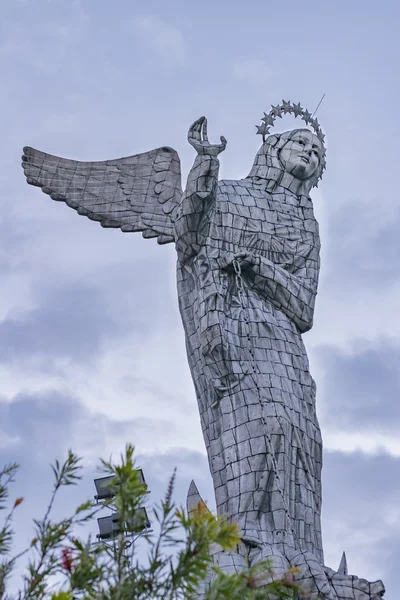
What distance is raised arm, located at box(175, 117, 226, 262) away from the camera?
11438 mm

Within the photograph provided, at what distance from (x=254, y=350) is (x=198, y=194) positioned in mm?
1623

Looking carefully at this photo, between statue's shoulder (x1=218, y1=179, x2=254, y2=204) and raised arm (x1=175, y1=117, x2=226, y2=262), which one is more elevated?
statue's shoulder (x1=218, y1=179, x2=254, y2=204)

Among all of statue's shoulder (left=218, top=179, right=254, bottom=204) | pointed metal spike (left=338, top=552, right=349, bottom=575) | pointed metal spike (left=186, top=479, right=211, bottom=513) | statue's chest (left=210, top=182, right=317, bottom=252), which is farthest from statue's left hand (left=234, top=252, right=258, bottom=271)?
pointed metal spike (left=338, top=552, right=349, bottom=575)

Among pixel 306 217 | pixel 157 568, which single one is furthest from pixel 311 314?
pixel 157 568

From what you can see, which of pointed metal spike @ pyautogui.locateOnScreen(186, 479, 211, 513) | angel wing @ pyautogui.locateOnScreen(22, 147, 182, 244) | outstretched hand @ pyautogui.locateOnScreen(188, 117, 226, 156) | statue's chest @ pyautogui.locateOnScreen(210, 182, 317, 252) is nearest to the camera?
pointed metal spike @ pyautogui.locateOnScreen(186, 479, 211, 513)

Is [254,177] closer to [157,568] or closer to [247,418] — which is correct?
[247,418]

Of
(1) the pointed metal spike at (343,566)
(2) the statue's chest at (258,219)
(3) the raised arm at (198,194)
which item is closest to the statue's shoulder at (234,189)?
(2) the statue's chest at (258,219)

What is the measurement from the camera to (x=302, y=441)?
11.2 m

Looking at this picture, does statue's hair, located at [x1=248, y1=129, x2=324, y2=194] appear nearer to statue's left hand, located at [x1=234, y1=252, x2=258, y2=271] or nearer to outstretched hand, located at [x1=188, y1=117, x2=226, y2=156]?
statue's left hand, located at [x1=234, y1=252, x2=258, y2=271]

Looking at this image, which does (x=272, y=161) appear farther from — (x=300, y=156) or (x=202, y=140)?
(x=202, y=140)

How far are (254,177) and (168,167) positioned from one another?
40.7 inches

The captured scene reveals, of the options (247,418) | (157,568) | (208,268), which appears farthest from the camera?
(208,268)

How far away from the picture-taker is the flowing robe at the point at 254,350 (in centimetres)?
1080

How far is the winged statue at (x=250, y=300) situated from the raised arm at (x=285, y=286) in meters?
0.01
